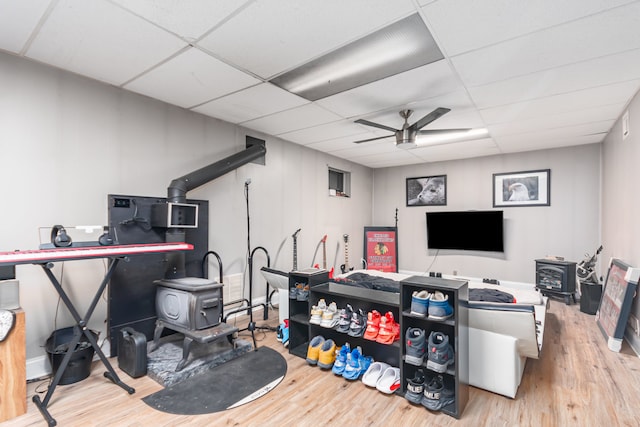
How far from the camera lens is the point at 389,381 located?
8.05ft

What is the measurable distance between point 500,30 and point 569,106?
6.71 ft

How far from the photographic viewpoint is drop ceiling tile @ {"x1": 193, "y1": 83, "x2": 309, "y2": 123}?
312cm

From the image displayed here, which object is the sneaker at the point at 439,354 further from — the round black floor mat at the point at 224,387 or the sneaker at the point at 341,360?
the round black floor mat at the point at 224,387

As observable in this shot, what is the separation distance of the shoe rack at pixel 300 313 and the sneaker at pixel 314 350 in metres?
0.18

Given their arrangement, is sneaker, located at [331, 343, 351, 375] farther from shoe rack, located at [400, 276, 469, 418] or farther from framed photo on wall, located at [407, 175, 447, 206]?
framed photo on wall, located at [407, 175, 447, 206]

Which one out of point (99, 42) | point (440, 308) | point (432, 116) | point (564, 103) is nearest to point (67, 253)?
point (99, 42)

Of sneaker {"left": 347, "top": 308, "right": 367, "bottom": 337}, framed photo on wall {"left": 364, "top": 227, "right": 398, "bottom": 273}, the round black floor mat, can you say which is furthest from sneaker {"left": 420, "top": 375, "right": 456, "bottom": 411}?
framed photo on wall {"left": 364, "top": 227, "right": 398, "bottom": 273}

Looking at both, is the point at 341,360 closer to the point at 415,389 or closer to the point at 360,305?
the point at 360,305

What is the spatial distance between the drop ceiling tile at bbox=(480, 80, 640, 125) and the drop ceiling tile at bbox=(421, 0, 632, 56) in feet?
4.88

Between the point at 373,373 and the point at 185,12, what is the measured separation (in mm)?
2914

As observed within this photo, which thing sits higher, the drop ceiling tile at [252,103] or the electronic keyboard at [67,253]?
the drop ceiling tile at [252,103]

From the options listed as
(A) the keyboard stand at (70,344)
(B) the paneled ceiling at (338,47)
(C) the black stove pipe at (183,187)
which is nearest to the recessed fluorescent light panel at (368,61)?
(B) the paneled ceiling at (338,47)

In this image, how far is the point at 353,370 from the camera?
2.61 metres

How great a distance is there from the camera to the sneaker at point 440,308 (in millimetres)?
2172
